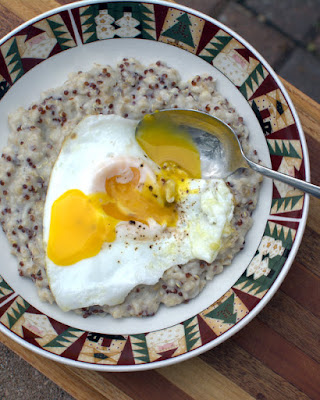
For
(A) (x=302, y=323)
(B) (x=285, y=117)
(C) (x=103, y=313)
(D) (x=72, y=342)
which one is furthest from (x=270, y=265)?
(D) (x=72, y=342)

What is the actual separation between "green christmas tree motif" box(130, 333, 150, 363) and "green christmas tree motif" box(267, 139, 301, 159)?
4.15ft

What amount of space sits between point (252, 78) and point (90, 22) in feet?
3.17

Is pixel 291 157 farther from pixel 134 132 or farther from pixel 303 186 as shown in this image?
pixel 134 132

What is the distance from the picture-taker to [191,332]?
2.41 metres

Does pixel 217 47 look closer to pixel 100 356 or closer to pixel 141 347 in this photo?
pixel 141 347

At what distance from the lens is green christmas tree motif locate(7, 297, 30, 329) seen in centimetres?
238

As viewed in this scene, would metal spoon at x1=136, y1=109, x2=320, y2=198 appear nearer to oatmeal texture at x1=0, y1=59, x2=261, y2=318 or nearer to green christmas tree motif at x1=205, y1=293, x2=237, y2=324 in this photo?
oatmeal texture at x1=0, y1=59, x2=261, y2=318

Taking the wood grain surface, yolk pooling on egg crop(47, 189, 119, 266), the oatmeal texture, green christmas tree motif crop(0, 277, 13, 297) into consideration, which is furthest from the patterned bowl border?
yolk pooling on egg crop(47, 189, 119, 266)

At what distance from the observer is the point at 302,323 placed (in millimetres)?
2551

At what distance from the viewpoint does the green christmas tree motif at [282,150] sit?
2.37m

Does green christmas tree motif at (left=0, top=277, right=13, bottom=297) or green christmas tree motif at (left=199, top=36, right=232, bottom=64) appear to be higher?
green christmas tree motif at (left=199, top=36, right=232, bottom=64)

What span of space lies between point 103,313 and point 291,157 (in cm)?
135

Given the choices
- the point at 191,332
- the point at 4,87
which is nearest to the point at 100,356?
the point at 191,332

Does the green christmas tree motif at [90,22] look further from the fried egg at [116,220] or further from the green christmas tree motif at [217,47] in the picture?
the green christmas tree motif at [217,47]
